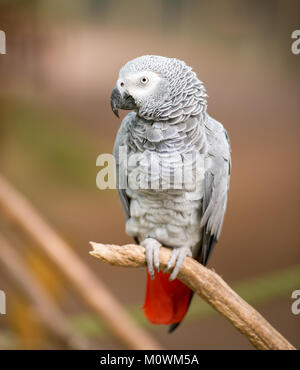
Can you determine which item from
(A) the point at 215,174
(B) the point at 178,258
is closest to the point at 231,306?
(B) the point at 178,258

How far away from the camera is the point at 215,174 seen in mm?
920

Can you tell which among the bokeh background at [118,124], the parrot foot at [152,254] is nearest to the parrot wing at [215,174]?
the parrot foot at [152,254]

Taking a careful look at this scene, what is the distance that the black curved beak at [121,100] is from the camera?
0.83m

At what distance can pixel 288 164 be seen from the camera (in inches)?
54.9

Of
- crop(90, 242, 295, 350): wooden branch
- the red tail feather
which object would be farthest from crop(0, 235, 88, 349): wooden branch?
crop(90, 242, 295, 350): wooden branch

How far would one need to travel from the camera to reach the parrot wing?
915mm

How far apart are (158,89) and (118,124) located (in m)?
0.59

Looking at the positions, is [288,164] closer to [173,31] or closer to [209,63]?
[209,63]

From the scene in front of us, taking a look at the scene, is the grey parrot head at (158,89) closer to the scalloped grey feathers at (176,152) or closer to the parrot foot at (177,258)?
the scalloped grey feathers at (176,152)

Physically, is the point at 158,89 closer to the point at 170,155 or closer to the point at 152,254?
the point at 170,155

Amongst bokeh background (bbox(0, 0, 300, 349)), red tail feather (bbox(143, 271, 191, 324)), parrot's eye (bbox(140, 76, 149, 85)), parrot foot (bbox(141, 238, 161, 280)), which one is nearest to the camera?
parrot's eye (bbox(140, 76, 149, 85))

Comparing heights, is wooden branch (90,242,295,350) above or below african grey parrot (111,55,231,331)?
below

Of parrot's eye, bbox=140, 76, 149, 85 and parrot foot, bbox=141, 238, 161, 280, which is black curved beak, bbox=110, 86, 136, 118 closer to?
parrot's eye, bbox=140, 76, 149, 85

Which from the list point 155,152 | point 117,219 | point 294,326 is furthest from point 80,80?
point 294,326
